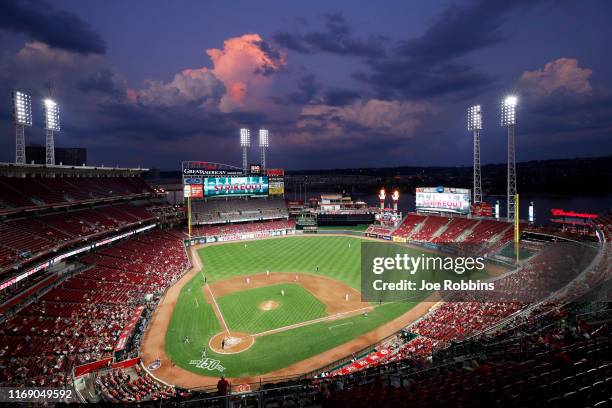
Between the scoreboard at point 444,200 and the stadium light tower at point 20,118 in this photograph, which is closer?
the stadium light tower at point 20,118

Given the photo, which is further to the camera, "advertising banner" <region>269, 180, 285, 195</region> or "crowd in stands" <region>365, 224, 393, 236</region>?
"advertising banner" <region>269, 180, 285, 195</region>

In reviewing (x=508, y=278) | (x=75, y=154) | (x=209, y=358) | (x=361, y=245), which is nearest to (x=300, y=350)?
(x=209, y=358)

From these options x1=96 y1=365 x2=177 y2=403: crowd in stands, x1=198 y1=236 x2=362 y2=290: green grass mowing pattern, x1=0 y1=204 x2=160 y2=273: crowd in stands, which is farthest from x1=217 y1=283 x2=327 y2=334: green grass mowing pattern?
x1=0 y1=204 x2=160 y2=273: crowd in stands

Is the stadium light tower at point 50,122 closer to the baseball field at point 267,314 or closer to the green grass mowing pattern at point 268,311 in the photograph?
the baseball field at point 267,314

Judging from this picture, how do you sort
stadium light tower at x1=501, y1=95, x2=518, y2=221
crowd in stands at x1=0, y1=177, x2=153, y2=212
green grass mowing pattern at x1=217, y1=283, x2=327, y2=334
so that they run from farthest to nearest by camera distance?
stadium light tower at x1=501, y1=95, x2=518, y2=221 < crowd in stands at x1=0, y1=177, x2=153, y2=212 < green grass mowing pattern at x1=217, y1=283, x2=327, y2=334

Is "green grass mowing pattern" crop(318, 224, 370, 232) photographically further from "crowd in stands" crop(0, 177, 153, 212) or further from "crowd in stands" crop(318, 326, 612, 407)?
"crowd in stands" crop(318, 326, 612, 407)

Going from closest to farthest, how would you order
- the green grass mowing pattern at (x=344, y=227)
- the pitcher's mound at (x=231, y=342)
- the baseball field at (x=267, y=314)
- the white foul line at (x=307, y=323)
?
the baseball field at (x=267, y=314) < the pitcher's mound at (x=231, y=342) < the white foul line at (x=307, y=323) < the green grass mowing pattern at (x=344, y=227)

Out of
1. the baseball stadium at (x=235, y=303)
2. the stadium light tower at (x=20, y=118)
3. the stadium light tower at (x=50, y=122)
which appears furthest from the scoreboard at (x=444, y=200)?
the stadium light tower at (x=20, y=118)
